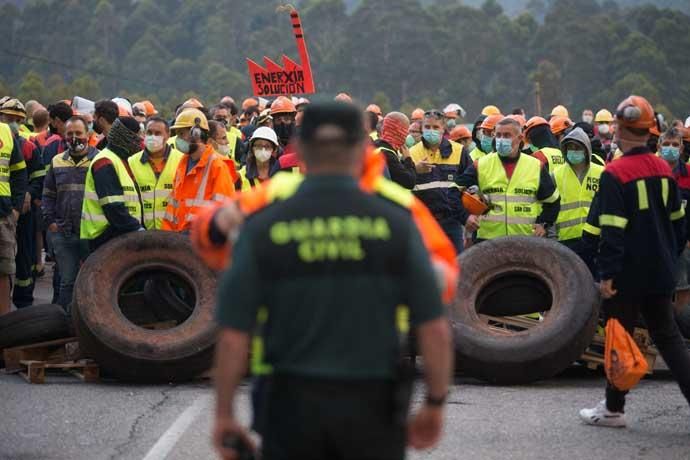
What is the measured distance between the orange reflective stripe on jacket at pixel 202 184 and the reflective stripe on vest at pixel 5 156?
206cm

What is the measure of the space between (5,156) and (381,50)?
110594 mm

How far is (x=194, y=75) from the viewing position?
125625mm

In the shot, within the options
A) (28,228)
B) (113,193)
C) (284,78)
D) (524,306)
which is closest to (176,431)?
(113,193)

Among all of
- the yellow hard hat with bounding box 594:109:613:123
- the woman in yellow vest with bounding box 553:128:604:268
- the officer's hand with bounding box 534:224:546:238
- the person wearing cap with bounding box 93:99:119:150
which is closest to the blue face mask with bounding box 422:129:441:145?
the woman in yellow vest with bounding box 553:128:604:268

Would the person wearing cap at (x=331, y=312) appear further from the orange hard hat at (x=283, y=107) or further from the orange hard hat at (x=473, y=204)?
the orange hard hat at (x=283, y=107)

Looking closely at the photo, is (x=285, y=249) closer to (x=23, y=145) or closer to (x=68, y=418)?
(x=68, y=418)

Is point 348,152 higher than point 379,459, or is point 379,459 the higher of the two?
point 348,152

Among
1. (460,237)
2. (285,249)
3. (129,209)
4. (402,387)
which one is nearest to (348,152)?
(285,249)

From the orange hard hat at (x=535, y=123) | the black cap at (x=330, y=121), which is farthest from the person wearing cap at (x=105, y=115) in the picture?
the black cap at (x=330, y=121)

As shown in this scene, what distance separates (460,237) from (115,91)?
108 m

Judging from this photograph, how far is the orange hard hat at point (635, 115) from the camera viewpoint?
27.9 feet

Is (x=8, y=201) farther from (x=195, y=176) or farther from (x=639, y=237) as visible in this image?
(x=639, y=237)

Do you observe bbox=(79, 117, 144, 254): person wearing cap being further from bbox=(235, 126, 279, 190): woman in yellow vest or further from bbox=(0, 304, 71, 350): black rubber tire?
bbox=(235, 126, 279, 190): woman in yellow vest

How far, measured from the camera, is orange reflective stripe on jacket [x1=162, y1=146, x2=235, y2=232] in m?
11.1
